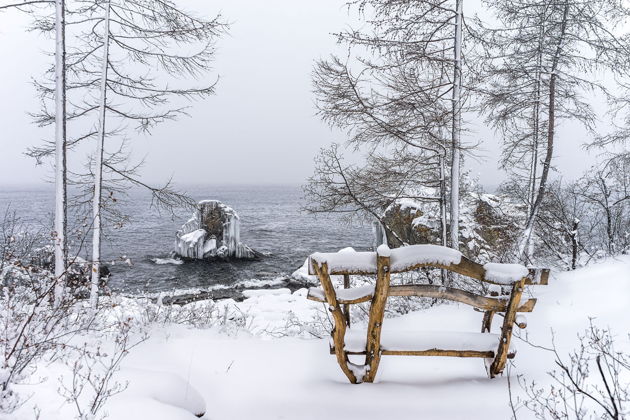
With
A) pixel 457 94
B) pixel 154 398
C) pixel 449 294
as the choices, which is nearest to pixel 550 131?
pixel 457 94

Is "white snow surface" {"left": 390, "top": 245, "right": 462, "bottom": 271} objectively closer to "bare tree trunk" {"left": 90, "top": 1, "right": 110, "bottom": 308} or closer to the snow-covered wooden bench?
the snow-covered wooden bench

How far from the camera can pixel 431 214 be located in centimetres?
1467

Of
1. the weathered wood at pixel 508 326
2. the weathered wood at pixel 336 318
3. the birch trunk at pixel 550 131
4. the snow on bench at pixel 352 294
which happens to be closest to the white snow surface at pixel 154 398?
the weathered wood at pixel 336 318

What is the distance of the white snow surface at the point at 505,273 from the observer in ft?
11.3

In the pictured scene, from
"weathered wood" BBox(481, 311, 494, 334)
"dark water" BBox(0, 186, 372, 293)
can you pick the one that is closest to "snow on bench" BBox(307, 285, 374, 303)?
"weathered wood" BBox(481, 311, 494, 334)

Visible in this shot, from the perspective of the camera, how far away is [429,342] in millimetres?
3672

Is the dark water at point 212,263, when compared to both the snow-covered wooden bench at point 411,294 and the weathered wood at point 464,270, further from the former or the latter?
the weathered wood at point 464,270

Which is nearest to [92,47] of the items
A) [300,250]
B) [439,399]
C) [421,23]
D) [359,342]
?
[421,23]

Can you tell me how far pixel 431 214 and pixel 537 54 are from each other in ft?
21.3

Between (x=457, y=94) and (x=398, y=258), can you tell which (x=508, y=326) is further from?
(x=457, y=94)

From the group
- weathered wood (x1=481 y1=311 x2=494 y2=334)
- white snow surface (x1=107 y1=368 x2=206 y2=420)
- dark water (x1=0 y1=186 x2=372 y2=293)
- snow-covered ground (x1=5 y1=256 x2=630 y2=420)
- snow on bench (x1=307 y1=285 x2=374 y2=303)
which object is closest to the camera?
white snow surface (x1=107 y1=368 x2=206 y2=420)

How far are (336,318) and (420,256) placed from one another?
1010mm

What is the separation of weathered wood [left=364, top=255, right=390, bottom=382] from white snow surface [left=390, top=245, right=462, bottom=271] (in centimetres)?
10

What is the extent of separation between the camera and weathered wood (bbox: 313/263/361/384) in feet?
11.2
